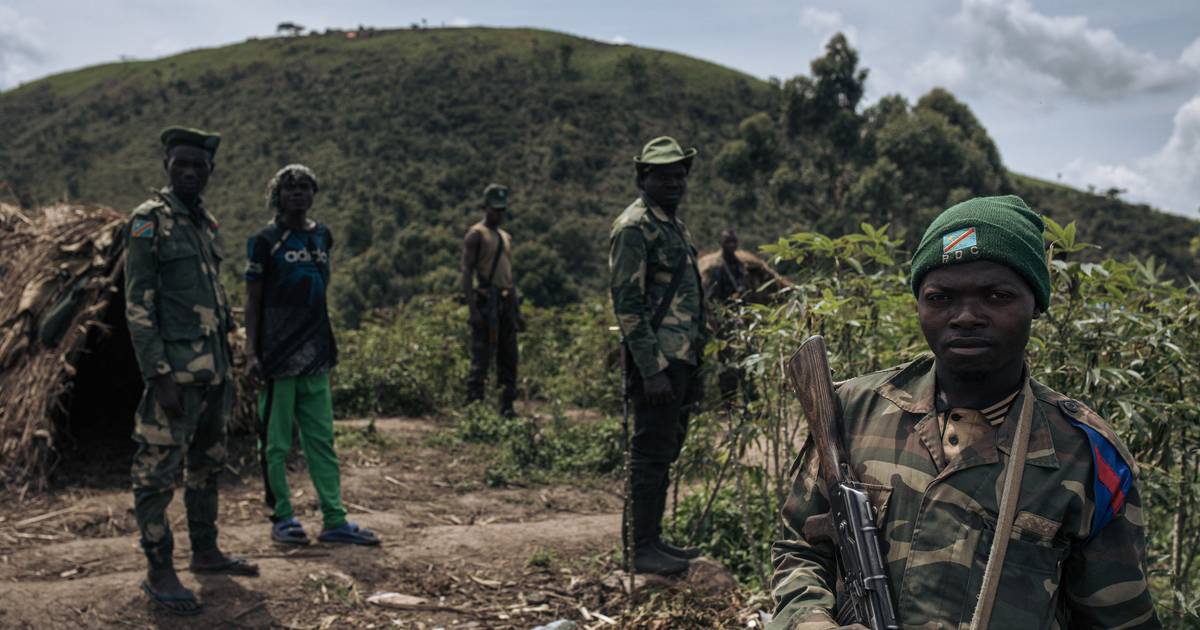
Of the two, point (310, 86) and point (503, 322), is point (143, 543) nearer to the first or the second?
point (503, 322)

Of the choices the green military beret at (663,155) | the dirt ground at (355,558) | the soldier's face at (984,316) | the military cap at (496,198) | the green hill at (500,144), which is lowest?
the dirt ground at (355,558)

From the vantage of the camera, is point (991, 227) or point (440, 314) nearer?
point (991, 227)

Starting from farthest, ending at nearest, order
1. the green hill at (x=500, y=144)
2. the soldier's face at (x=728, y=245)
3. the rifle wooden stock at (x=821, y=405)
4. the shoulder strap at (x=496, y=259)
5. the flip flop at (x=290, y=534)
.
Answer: the green hill at (x=500, y=144) → the shoulder strap at (x=496, y=259) → the soldier's face at (x=728, y=245) → the flip flop at (x=290, y=534) → the rifle wooden stock at (x=821, y=405)

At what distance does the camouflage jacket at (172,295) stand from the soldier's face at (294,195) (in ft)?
1.67

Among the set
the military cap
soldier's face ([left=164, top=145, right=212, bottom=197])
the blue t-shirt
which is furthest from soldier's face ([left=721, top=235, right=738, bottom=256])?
soldier's face ([left=164, top=145, right=212, bottom=197])

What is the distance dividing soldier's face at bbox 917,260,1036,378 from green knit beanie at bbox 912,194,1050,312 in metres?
0.02

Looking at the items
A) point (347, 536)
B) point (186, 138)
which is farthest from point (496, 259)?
point (186, 138)

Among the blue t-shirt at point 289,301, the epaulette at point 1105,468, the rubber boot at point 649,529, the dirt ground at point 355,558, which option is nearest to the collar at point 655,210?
the rubber boot at point 649,529

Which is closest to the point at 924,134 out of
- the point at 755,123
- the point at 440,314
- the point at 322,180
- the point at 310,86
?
the point at 755,123

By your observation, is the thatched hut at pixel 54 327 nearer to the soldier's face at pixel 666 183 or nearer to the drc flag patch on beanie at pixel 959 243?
the soldier's face at pixel 666 183

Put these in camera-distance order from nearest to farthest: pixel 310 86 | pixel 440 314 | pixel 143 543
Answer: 1. pixel 143 543
2. pixel 440 314
3. pixel 310 86

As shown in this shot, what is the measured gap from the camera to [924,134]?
2825 centimetres

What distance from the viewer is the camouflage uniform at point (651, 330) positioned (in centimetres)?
392

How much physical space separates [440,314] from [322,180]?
31.3m
